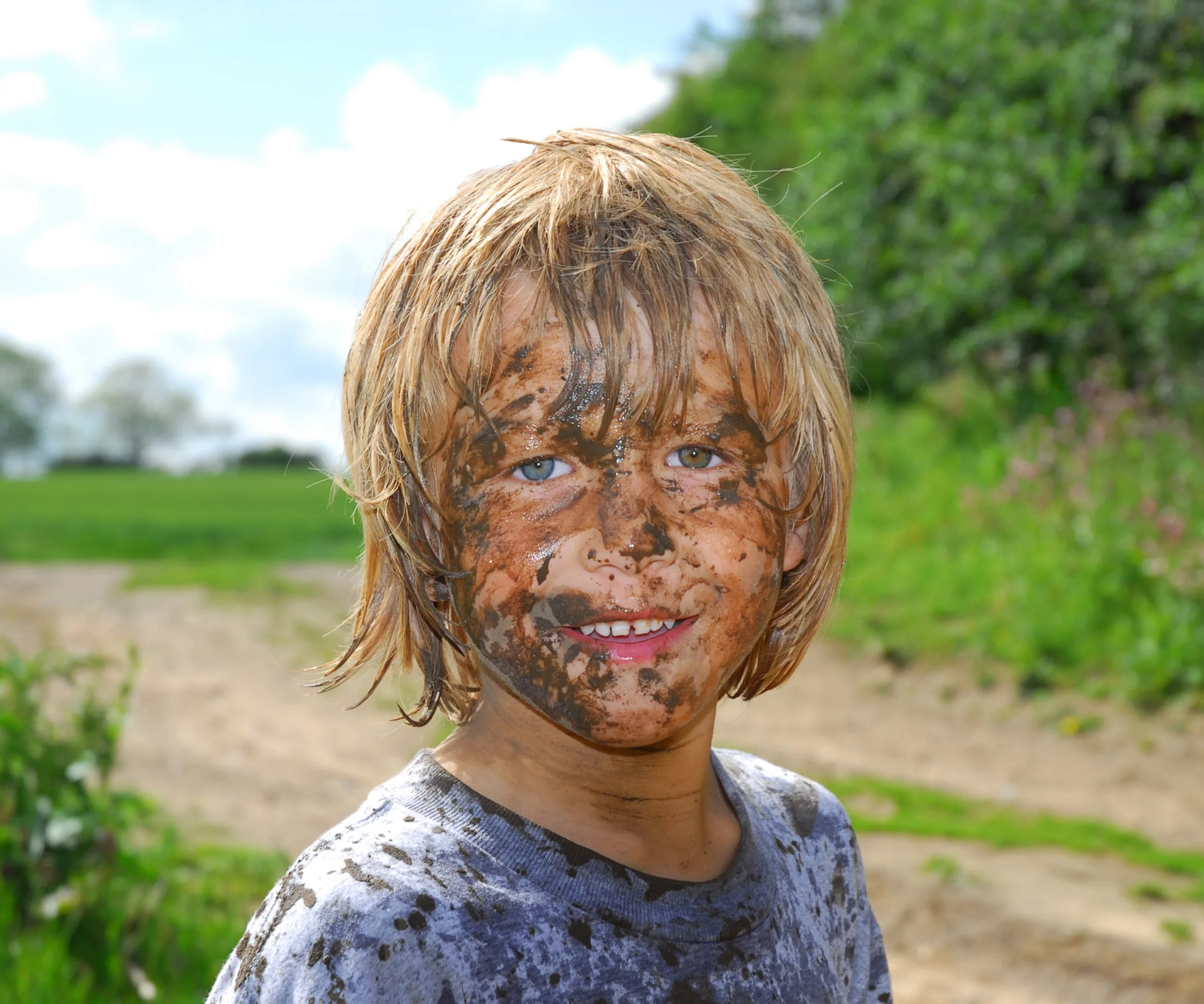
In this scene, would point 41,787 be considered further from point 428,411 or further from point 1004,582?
point 1004,582

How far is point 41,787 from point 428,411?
8.95ft

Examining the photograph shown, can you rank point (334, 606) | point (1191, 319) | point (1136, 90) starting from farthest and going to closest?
point (334, 606) → point (1136, 90) → point (1191, 319)

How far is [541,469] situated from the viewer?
4.56 feet

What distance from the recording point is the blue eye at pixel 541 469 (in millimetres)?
1382

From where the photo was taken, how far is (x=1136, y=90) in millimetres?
9352

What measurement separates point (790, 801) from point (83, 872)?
255 centimetres

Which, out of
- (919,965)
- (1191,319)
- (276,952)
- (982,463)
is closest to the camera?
(276,952)

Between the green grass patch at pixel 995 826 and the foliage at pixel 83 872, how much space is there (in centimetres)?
282

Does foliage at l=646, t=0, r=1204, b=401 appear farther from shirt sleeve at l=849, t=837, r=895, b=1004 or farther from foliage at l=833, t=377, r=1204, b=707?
shirt sleeve at l=849, t=837, r=895, b=1004

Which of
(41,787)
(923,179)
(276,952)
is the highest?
(923,179)

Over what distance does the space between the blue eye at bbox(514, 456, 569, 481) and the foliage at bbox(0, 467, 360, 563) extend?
10735 mm

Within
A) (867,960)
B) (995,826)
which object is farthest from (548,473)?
(995,826)

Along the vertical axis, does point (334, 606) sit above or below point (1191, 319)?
below

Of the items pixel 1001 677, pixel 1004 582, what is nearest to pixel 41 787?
pixel 1001 677
